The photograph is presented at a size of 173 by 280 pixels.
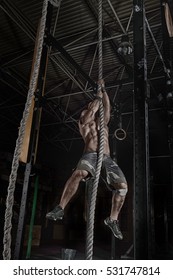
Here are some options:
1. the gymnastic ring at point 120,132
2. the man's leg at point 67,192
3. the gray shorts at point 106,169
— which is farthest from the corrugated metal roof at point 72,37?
the man's leg at point 67,192

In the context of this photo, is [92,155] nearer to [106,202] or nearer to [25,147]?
[25,147]

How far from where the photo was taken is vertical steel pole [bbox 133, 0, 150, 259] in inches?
90.2

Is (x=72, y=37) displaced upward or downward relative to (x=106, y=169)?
upward

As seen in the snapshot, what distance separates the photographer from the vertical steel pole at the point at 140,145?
7.52 ft

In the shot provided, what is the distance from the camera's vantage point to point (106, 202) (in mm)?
11719

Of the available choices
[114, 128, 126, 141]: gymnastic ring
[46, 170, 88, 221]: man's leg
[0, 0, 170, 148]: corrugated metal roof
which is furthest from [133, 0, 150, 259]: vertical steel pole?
[0, 0, 170, 148]: corrugated metal roof

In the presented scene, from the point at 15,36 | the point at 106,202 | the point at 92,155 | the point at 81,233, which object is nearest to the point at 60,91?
the point at 15,36

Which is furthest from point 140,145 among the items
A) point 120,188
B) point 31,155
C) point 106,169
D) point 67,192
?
point 31,155

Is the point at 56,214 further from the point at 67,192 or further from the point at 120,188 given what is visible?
the point at 120,188

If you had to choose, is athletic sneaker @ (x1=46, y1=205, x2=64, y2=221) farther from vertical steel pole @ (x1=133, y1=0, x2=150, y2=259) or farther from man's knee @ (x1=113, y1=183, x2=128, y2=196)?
vertical steel pole @ (x1=133, y1=0, x2=150, y2=259)

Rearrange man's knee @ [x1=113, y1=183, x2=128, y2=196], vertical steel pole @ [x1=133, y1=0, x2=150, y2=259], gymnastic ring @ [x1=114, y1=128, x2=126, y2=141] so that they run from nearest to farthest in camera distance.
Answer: vertical steel pole @ [x1=133, y1=0, x2=150, y2=259]
man's knee @ [x1=113, y1=183, x2=128, y2=196]
gymnastic ring @ [x1=114, y1=128, x2=126, y2=141]

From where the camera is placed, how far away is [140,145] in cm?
258

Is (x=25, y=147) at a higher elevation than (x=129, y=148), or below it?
below

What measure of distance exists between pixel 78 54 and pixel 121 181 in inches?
205
